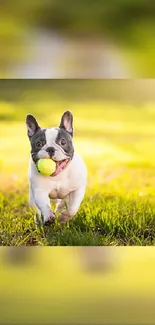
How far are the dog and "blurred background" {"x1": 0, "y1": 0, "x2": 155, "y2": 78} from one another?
0.15 metres

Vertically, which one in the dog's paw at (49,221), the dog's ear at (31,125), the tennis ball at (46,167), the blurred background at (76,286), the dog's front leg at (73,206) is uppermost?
the dog's ear at (31,125)

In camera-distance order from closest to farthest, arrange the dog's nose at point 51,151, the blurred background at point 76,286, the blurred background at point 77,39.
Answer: the blurred background at point 76,286 → the blurred background at point 77,39 → the dog's nose at point 51,151

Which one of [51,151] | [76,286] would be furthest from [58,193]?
[76,286]

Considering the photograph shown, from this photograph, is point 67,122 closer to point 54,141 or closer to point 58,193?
point 54,141

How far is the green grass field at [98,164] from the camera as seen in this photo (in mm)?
1873

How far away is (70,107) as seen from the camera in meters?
1.88

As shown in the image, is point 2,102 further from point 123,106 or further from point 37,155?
point 123,106

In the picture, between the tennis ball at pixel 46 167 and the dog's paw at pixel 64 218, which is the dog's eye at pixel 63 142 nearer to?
the tennis ball at pixel 46 167

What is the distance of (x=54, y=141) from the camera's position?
1.84 metres

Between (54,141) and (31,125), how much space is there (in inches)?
3.4

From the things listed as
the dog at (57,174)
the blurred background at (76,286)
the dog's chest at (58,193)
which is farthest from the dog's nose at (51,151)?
the blurred background at (76,286)

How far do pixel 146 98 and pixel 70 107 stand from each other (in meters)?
0.22

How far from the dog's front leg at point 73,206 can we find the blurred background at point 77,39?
13.3 inches

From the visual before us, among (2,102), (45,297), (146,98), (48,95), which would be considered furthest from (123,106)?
(45,297)
